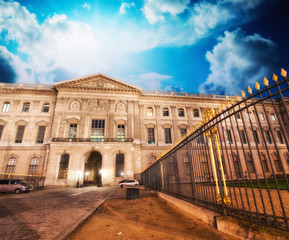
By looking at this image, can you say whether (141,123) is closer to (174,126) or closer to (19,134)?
(174,126)

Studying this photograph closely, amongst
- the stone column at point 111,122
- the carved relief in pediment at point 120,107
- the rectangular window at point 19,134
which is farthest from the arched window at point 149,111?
the rectangular window at point 19,134

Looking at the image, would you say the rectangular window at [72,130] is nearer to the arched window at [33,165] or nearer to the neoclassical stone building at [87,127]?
the neoclassical stone building at [87,127]

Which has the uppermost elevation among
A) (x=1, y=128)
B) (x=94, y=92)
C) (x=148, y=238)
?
(x=94, y=92)

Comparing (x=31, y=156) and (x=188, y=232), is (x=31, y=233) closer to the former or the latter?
(x=188, y=232)

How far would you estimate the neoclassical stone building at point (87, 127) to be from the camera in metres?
20.6

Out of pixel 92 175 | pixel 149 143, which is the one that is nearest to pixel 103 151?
pixel 149 143

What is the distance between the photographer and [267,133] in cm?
2858

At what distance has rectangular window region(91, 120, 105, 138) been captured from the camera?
78.7 ft

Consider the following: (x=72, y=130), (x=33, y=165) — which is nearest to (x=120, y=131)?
(x=72, y=130)

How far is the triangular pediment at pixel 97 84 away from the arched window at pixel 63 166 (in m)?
11.2

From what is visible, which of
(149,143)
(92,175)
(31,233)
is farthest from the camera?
(92,175)

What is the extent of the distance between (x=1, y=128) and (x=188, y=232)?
1212 inches

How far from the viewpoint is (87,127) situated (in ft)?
77.6

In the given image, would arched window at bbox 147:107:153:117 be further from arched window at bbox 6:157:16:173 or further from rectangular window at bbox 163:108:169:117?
arched window at bbox 6:157:16:173
